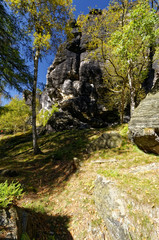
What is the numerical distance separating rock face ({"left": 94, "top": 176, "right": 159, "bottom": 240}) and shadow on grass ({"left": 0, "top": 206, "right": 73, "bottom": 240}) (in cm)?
113

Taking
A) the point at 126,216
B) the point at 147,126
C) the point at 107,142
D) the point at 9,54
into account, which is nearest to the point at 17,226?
the point at 126,216

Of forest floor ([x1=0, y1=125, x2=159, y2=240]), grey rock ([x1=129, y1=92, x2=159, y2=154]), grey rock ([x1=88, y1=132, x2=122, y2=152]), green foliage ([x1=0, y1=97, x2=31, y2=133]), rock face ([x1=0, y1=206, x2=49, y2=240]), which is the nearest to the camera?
rock face ([x1=0, y1=206, x2=49, y2=240])

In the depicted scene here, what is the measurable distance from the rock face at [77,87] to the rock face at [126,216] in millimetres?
14979

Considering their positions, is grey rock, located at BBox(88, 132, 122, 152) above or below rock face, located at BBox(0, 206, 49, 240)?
above

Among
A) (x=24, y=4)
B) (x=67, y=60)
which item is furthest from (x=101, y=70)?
(x=24, y=4)

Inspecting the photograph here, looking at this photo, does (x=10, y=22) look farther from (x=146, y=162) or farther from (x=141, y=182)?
(x=146, y=162)

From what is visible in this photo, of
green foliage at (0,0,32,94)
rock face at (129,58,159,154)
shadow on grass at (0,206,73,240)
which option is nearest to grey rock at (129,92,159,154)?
rock face at (129,58,159,154)

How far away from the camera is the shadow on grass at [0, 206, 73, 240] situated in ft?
6.20

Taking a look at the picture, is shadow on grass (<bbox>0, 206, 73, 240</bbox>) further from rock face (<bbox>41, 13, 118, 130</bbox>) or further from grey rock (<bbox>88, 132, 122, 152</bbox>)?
rock face (<bbox>41, 13, 118, 130</bbox>)

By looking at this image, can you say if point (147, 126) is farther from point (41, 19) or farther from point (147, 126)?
point (41, 19)

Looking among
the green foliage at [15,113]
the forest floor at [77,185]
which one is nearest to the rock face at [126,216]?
the forest floor at [77,185]

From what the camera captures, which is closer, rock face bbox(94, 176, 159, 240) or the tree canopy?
rock face bbox(94, 176, 159, 240)

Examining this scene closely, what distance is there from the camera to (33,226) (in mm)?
2551

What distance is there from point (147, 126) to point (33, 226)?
18.0 feet
